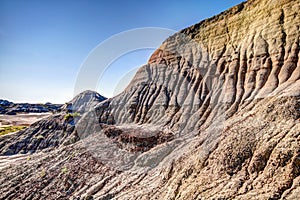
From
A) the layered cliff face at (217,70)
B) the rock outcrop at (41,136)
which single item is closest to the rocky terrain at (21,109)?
the rock outcrop at (41,136)

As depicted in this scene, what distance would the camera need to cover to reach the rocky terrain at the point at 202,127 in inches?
530

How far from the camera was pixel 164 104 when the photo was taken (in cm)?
3234

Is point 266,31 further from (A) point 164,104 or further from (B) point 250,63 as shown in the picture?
(A) point 164,104

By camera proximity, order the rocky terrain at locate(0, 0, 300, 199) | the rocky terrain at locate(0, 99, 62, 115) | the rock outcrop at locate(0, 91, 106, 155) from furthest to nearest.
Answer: the rocky terrain at locate(0, 99, 62, 115) < the rock outcrop at locate(0, 91, 106, 155) < the rocky terrain at locate(0, 0, 300, 199)

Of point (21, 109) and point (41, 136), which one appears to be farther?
point (21, 109)

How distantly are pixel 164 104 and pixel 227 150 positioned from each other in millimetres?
17964

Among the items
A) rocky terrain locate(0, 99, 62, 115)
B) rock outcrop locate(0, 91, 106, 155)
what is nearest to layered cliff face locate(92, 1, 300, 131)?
rock outcrop locate(0, 91, 106, 155)

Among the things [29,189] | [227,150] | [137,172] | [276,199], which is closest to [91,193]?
[137,172]

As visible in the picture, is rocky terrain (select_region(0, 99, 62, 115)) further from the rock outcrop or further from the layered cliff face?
the layered cliff face

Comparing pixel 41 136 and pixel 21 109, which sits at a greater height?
pixel 21 109

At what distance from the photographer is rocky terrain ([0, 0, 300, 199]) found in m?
13.5

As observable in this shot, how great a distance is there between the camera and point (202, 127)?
23734mm

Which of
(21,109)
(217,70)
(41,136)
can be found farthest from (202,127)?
(21,109)

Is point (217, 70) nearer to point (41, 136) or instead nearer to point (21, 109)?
point (41, 136)
